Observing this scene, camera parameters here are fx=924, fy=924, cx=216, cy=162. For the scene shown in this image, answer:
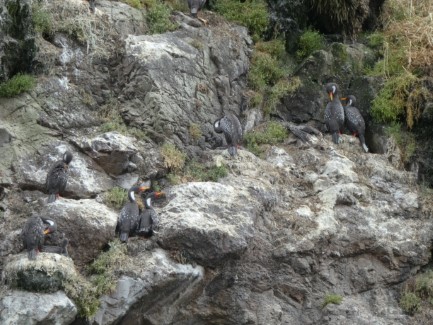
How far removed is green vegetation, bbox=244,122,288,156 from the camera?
18438 millimetres

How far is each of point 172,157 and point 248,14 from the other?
17.4 feet

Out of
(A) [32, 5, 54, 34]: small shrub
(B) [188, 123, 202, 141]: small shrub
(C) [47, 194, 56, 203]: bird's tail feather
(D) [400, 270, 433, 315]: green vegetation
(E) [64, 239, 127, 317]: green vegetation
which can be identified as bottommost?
(D) [400, 270, 433, 315]: green vegetation

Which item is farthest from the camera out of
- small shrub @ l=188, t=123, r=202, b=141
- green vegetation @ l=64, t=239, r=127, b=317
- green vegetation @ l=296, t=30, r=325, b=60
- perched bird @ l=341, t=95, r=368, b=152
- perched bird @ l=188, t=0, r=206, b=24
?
green vegetation @ l=296, t=30, r=325, b=60

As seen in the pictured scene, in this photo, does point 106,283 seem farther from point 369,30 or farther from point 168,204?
point 369,30

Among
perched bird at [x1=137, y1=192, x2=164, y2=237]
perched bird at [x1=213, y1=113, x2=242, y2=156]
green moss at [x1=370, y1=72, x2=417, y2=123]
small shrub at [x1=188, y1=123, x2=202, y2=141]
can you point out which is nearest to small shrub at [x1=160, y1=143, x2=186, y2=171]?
small shrub at [x1=188, y1=123, x2=202, y2=141]

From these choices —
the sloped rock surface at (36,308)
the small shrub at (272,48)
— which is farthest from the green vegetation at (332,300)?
the small shrub at (272,48)

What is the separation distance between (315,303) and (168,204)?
10.1 ft

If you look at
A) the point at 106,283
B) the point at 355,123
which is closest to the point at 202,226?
the point at 106,283

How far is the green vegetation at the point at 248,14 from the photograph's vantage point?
21000mm

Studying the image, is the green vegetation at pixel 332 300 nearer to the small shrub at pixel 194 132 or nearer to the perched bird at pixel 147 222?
the perched bird at pixel 147 222

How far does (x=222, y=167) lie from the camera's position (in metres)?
17.2

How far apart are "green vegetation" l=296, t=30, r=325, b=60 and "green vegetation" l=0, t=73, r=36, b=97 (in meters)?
6.48

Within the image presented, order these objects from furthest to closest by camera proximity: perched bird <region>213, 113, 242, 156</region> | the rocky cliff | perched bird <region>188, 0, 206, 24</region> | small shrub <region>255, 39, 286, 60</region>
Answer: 1. small shrub <region>255, 39, 286, 60</region>
2. perched bird <region>188, 0, 206, 24</region>
3. perched bird <region>213, 113, 242, 156</region>
4. the rocky cliff

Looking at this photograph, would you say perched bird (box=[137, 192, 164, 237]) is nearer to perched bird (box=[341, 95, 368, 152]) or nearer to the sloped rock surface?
the sloped rock surface
